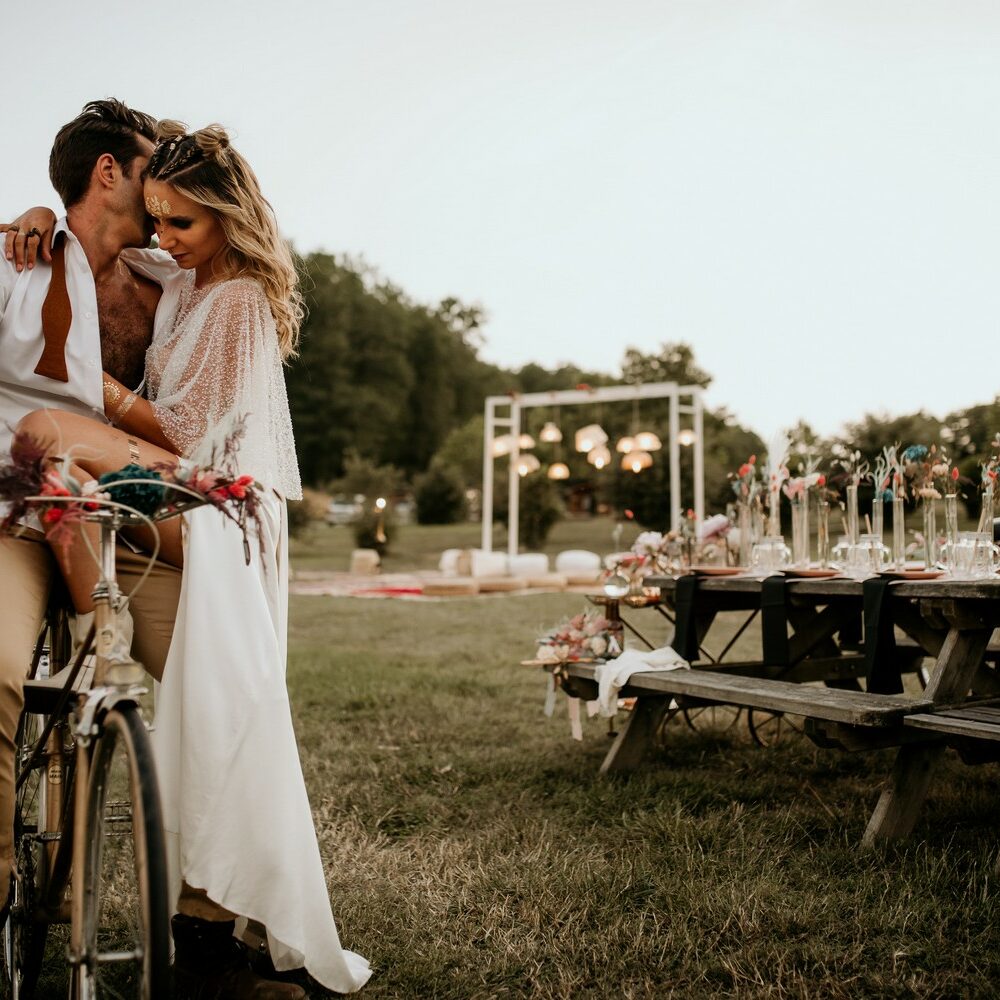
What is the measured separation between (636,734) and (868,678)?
1092 mm

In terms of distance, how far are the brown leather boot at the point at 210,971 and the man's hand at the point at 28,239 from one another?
1633mm

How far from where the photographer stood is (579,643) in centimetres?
493

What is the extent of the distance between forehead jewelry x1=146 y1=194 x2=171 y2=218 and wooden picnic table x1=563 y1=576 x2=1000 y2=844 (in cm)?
269

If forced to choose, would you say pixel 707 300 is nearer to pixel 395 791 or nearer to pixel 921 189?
pixel 921 189

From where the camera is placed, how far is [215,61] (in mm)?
9055

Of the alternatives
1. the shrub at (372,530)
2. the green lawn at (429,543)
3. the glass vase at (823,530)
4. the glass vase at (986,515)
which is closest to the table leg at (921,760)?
the glass vase at (986,515)

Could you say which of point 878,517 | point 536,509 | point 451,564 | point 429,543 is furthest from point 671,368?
point 878,517

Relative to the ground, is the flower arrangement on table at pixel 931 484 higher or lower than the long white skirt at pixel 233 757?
higher

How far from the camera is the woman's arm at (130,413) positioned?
2.45 metres

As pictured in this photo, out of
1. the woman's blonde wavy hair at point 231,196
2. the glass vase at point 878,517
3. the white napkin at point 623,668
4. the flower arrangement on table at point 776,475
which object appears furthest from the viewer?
the flower arrangement on table at point 776,475

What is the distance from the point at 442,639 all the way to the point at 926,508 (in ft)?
19.6

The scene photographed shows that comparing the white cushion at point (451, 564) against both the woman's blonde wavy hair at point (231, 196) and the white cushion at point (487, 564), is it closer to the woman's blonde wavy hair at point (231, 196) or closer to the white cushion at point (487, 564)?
the white cushion at point (487, 564)

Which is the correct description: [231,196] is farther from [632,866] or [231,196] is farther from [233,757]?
[632,866]

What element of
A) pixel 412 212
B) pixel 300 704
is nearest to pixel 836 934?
pixel 300 704
